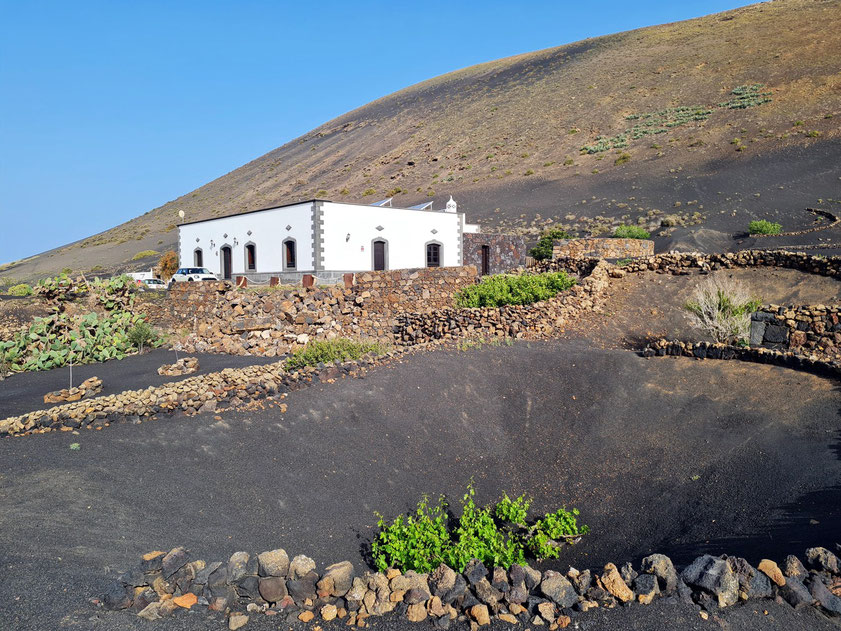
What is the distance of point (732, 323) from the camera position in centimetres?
1307

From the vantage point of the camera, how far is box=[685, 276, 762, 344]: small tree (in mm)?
12969

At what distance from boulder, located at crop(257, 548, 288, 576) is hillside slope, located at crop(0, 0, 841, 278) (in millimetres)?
28141

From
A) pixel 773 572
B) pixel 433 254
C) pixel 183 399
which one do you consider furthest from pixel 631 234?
pixel 773 572

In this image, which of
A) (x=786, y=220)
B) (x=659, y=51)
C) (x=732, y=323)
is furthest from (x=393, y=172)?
(x=732, y=323)

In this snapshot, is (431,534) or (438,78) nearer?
(431,534)

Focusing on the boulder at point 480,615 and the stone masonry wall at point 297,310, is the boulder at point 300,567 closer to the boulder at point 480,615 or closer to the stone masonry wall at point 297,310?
the boulder at point 480,615

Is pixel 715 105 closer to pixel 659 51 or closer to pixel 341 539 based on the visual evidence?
pixel 659 51

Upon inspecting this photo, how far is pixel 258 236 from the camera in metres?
31.9

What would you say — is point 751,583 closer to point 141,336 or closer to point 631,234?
point 141,336

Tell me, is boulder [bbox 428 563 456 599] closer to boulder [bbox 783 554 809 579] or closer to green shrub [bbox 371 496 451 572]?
green shrub [bbox 371 496 451 572]

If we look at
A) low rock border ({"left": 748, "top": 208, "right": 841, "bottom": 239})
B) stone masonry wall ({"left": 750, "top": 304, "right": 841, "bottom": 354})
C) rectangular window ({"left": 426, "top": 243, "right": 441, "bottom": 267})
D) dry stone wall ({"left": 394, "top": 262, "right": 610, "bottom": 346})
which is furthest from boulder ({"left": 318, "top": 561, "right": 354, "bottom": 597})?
rectangular window ({"left": 426, "top": 243, "right": 441, "bottom": 267})

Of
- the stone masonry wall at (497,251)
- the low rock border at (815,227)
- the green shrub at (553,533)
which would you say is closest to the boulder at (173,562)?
the green shrub at (553,533)

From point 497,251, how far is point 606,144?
30.8 metres

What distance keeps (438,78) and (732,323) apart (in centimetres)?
10334
